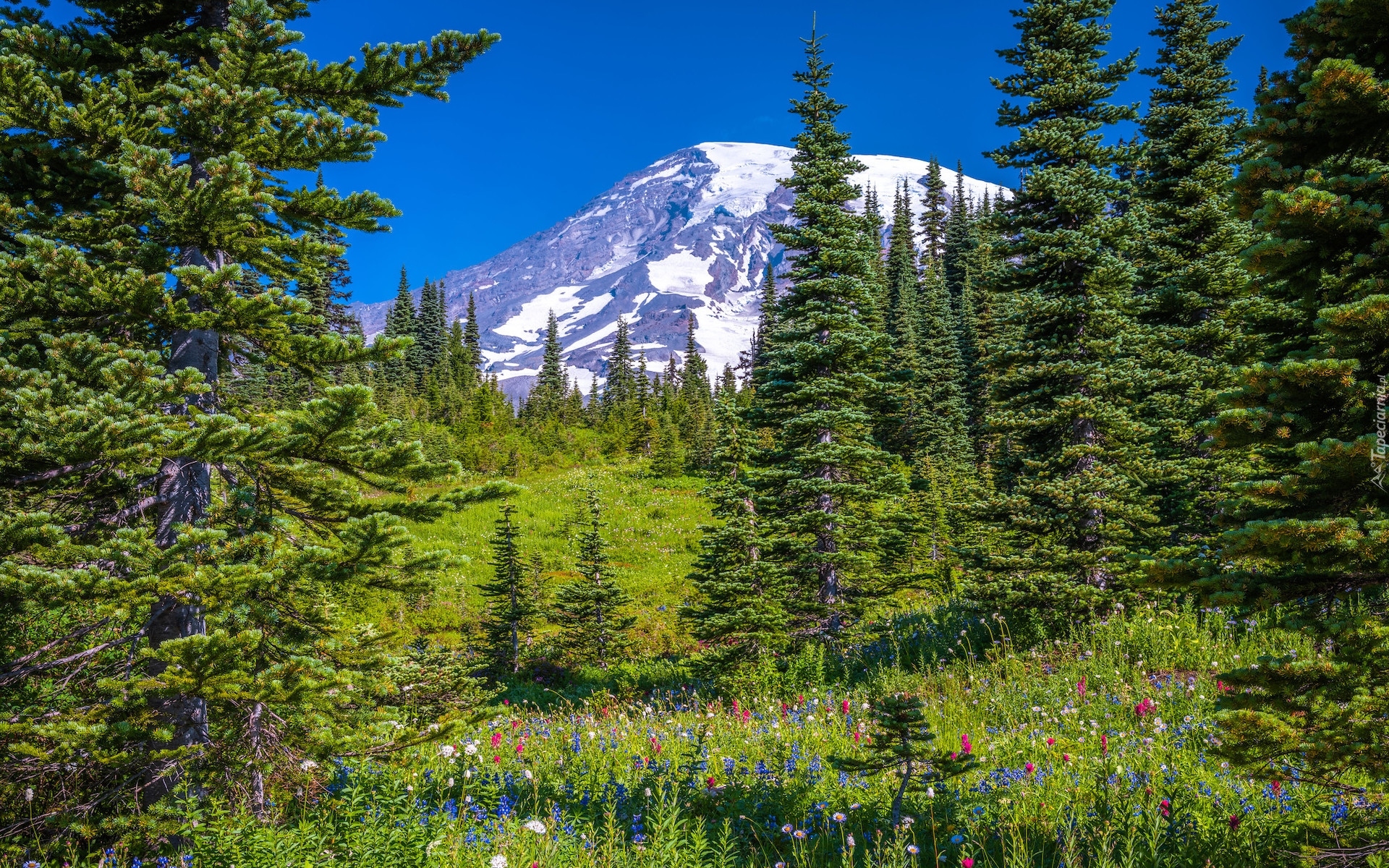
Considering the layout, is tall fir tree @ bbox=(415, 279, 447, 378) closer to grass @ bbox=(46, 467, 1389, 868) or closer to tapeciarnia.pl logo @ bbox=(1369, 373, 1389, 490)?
grass @ bbox=(46, 467, 1389, 868)

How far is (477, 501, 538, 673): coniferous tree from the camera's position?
1809 centimetres

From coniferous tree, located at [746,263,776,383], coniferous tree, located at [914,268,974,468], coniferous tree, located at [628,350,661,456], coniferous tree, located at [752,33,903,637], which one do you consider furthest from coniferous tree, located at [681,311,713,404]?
coniferous tree, located at [752,33,903,637]

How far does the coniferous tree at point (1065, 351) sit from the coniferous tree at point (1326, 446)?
8.27 m


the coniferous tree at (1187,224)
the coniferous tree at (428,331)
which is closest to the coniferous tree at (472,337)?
the coniferous tree at (428,331)

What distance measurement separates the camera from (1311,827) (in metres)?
3.11

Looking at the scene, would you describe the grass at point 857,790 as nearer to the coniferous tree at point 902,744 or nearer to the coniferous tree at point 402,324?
the coniferous tree at point 902,744

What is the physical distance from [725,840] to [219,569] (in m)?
3.41

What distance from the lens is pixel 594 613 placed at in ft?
61.0

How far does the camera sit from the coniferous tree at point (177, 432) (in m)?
3.94

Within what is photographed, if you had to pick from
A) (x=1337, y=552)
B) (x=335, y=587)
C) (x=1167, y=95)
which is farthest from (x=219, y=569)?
(x=1167, y=95)

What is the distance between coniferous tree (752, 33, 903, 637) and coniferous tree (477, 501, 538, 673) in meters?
7.76

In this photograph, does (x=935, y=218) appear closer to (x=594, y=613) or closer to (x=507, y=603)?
(x=594, y=613)

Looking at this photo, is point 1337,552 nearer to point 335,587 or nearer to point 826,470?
point 335,587

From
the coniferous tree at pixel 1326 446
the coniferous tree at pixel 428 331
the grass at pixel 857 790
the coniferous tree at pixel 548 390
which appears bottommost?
the grass at pixel 857 790
